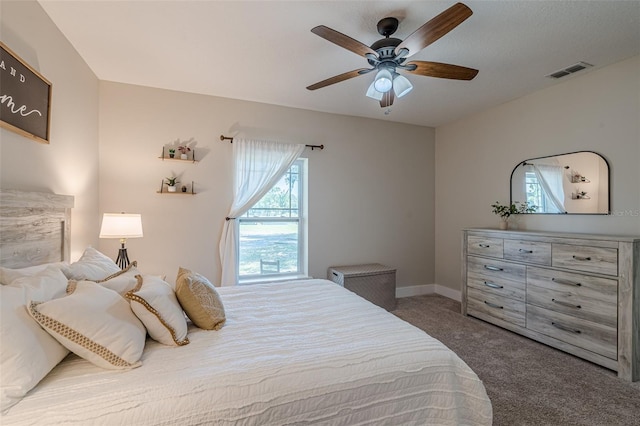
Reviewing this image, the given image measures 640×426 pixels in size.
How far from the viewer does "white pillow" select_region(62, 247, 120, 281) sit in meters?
1.60

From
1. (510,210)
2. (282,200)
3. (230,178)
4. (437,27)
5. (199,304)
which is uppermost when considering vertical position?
(437,27)

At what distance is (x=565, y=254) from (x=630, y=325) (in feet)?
2.11

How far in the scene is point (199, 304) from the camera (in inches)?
64.9

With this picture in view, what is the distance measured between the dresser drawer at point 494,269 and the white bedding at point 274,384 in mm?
2042

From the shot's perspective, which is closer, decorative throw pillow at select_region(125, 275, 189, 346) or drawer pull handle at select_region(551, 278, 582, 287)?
decorative throw pillow at select_region(125, 275, 189, 346)

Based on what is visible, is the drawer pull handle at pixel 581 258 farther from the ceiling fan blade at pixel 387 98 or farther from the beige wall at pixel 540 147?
the ceiling fan blade at pixel 387 98

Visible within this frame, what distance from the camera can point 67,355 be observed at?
128cm

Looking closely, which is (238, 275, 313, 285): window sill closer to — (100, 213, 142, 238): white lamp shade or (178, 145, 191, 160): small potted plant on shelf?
(100, 213, 142, 238): white lamp shade

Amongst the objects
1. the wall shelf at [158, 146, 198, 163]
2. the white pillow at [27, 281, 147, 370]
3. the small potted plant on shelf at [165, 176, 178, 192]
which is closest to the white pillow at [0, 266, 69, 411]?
the white pillow at [27, 281, 147, 370]

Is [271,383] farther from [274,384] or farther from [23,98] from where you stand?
[23,98]

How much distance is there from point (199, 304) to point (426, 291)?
377 cm

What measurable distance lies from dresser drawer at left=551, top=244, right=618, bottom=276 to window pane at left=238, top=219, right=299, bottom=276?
281cm

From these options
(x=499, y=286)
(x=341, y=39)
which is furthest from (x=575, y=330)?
(x=341, y=39)

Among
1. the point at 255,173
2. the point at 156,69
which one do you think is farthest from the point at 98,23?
the point at 255,173
